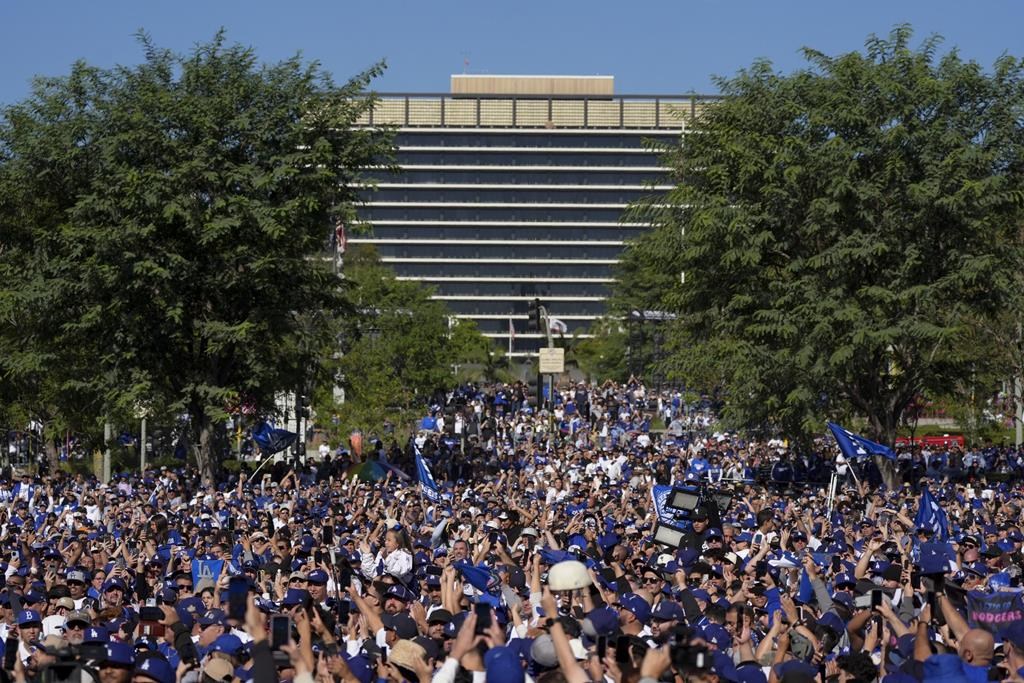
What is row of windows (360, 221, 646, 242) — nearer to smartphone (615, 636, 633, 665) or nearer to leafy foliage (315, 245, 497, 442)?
leafy foliage (315, 245, 497, 442)

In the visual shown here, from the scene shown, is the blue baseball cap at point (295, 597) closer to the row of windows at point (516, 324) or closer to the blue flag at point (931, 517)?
the blue flag at point (931, 517)

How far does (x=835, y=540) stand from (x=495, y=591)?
6177 millimetres

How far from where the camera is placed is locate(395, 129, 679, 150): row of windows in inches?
6978

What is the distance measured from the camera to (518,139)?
179m

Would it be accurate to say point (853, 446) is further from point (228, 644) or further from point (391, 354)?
point (391, 354)

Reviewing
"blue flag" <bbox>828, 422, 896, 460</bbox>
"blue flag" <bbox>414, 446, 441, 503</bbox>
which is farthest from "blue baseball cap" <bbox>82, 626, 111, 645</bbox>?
"blue flag" <bbox>828, 422, 896, 460</bbox>

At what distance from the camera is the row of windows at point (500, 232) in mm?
177250

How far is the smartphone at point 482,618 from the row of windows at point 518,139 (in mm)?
168322

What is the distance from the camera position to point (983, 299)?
41.1 meters

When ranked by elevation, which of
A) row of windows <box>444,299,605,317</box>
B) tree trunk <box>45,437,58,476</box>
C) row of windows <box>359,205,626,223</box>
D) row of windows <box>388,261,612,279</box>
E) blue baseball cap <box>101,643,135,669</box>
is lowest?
tree trunk <box>45,437,58,476</box>

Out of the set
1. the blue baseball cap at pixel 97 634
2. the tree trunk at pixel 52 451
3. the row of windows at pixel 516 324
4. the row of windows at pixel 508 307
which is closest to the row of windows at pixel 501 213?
the row of windows at pixel 508 307

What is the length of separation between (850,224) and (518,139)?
14002 cm

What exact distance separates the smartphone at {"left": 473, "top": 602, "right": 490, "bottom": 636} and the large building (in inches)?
6546

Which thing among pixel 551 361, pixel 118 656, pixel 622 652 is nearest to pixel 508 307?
pixel 551 361
